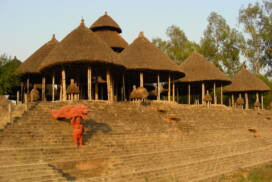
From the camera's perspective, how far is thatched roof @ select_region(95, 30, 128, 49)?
2950 cm

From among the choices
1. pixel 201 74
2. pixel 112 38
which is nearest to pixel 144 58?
pixel 201 74

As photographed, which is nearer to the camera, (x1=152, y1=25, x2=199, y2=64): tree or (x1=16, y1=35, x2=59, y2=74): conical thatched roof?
(x1=16, y1=35, x2=59, y2=74): conical thatched roof

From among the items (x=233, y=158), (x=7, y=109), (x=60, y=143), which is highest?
(x=7, y=109)

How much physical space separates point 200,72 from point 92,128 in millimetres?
15540

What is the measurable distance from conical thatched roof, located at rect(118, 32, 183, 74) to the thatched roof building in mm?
5720

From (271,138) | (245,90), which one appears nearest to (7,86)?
(271,138)

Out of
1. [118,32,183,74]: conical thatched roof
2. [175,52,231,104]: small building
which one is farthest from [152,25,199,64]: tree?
[118,32,183,74]: conical thatched roof

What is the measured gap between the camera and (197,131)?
741 inches

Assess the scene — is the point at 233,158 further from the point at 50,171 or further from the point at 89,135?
the point at 50,171

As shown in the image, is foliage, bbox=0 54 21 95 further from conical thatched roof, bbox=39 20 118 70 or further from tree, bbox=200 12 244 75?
tree, bbox=200 12 244 75

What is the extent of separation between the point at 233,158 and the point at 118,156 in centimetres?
620

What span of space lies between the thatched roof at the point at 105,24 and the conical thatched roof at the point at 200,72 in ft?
21.5

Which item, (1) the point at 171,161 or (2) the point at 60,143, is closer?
(2) the point at 60,143

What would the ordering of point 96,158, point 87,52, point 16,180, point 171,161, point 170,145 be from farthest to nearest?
1. point 87,52
2. point 170,145
3. point 171,161
4. point 96,158
5. point 16,180
